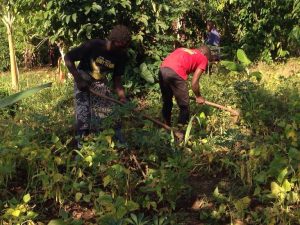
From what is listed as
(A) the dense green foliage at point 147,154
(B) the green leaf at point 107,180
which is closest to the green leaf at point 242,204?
(A) the dense green foliage at point 147,154

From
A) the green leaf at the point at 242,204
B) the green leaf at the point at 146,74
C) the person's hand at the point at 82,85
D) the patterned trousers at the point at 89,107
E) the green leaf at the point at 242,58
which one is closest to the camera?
the green leaf at the point at 242,204

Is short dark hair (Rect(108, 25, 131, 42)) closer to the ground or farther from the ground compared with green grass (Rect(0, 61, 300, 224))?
farther from the ground

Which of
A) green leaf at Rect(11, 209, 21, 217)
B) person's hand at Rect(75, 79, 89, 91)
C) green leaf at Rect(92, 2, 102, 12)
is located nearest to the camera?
green leaf at Rect(11, 209, 21, 217)

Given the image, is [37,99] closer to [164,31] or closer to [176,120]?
[164,31]

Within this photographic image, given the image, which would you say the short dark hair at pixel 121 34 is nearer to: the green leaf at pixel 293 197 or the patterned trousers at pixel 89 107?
the patterned trousers at pixel 89 107

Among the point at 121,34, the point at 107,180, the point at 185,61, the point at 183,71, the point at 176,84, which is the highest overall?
the point at 121,34

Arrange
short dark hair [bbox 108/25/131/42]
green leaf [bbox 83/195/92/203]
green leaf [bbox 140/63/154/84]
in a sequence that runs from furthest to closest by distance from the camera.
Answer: green leaf [bbox 140/63/154/84], short dark hair [bbox 108/25/131/42], green leaf [bbox 83/195/92/203]

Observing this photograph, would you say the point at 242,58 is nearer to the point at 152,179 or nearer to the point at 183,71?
the point at 183,71

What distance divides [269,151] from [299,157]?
1.78 feet

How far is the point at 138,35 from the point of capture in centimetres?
646

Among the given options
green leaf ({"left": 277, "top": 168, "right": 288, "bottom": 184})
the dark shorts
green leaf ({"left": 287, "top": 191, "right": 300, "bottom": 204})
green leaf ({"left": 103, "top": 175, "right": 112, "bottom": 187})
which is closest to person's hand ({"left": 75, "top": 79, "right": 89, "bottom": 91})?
the dark shorts

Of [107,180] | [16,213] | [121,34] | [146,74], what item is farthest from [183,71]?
[16,213]

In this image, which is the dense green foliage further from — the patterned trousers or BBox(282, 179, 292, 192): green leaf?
the patterned trousers

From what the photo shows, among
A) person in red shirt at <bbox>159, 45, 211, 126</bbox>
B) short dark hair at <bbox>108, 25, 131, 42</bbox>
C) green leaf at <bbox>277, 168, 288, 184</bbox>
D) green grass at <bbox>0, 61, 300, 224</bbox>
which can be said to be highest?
short dark hair at <bbox>108, 25, 131, 42</bbox>
